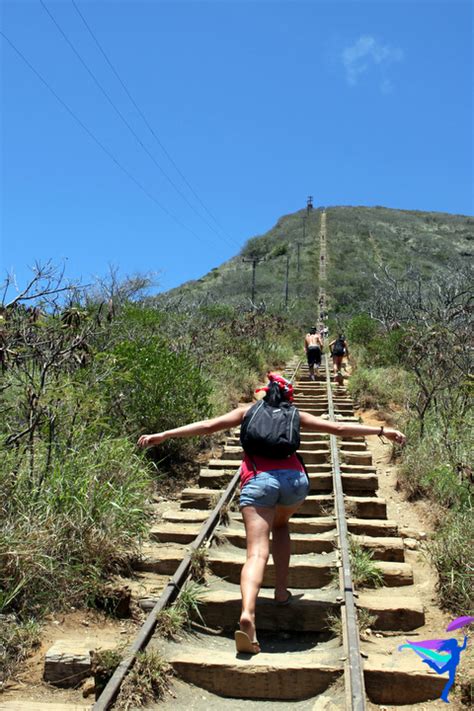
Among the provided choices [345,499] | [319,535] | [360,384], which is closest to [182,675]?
[319,535]

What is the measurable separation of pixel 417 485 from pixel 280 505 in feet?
13.8

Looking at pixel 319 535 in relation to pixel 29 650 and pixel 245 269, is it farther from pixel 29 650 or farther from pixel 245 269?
pixel 245 269

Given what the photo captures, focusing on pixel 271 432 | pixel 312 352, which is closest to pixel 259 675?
pixel 271 432

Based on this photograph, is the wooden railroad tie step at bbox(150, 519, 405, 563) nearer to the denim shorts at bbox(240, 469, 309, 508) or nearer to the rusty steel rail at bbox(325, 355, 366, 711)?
the rusty steel rail at bbox(325, 355, 366, 711)

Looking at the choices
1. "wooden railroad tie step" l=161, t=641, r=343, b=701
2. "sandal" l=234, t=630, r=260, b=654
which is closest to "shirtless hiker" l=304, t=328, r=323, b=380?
"sandal" l=234, t=630, r=260, b=654

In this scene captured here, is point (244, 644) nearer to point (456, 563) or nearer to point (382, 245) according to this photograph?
point (456, 563)

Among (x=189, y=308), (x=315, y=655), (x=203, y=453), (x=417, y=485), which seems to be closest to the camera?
(x=315, y=655)

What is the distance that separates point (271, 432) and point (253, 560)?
2.74ft

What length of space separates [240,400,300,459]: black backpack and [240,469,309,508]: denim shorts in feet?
0.44

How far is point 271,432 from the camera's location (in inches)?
186

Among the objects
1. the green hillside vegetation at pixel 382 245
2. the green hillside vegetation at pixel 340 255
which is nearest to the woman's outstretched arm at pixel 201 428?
the green hillside vegetation at pixel 340 255

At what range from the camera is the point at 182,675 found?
4219mm

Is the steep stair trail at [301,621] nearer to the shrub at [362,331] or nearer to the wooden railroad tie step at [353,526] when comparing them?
the wooden railroad tie step at [353,526]

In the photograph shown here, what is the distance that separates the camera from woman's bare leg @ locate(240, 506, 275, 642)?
4289 millimetres
